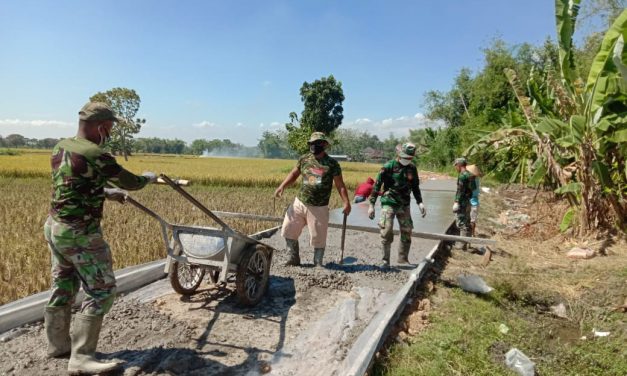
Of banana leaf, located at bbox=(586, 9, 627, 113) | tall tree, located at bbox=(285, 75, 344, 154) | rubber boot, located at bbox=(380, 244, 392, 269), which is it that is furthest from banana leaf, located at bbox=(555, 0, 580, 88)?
tall tree, located at bbox=(285, 75, 344, 154)

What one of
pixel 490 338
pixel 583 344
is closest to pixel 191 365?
pixel 490 338

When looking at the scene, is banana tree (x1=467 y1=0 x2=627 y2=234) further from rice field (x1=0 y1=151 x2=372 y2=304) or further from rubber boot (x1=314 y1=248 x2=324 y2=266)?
rice field (x1=0 y1=151 x2=372 y2=304)

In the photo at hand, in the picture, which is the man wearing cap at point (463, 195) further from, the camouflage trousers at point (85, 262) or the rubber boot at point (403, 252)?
the camouflage trousers at point (85, 262)

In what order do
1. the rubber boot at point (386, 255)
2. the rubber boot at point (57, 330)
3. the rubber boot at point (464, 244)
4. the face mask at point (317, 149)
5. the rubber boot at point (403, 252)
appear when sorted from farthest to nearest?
the rubber boot at point (464, 244)
the rubber boot at point (403, 252)
the rubber boot at point (386, 255)
the face mask at point (317, 149)
the rubber boot at point (57, 330)

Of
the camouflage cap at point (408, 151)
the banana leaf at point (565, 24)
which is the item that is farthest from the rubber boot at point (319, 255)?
the banana leaf at point (565, 24)

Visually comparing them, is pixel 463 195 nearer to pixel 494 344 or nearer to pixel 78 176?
pixel 494 344

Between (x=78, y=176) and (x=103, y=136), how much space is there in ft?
1.24

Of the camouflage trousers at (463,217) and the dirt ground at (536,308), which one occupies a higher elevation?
the camouflage trousers at (463,217)

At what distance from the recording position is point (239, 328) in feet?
11.9

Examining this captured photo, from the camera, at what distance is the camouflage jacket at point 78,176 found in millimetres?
2650

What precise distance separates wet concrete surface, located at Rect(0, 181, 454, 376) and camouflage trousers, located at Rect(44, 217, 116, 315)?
538 millimetres

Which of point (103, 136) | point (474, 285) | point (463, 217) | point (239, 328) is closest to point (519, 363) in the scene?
point (474, 285)

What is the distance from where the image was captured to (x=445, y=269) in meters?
6.25

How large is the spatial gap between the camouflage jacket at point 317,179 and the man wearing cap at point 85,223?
245cm
